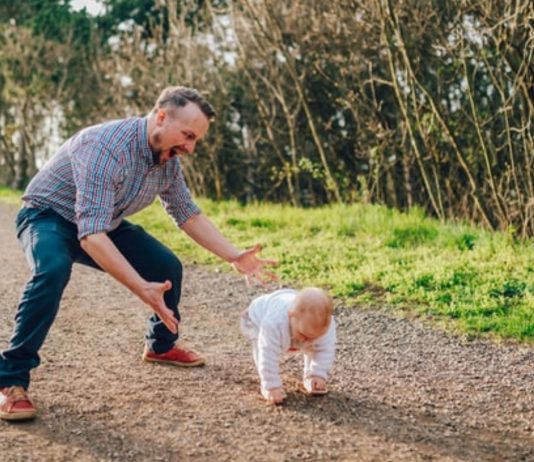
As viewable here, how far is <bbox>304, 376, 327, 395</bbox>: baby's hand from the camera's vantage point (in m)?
4.26

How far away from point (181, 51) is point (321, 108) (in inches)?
133

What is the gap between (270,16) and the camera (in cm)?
1291

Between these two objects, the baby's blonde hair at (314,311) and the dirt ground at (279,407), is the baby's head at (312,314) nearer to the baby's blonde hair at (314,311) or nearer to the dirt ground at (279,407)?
the baby's blonde hair at (314,311)

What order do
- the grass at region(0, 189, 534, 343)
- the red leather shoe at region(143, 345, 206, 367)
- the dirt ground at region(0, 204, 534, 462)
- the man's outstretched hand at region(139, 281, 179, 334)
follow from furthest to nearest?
1. the grass at region(0, 189, 534, 343)
2. the red leather shoe at region(143, 345, 206, 367)
3. the man's outstretched hand at region(139, 281, 179, 334)
4. the dirt ground at region(0, 204, 534, 462)

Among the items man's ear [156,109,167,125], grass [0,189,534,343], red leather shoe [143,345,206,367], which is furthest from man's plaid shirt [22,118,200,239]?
grass [0,189,534,343]

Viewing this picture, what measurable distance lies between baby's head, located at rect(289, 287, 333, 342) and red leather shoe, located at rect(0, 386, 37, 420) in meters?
1.35

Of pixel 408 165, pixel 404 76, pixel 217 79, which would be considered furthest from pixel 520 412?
pixel 217 79

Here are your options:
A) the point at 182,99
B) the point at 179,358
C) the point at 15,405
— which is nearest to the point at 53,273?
the point at 15,405

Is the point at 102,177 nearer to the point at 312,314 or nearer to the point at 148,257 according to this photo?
the point at 148,257

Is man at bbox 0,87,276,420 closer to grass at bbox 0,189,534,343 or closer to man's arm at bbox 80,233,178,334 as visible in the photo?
man's arm at bbox 80,233,178,334

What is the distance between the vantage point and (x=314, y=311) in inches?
158

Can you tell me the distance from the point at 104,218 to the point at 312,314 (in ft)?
3.64

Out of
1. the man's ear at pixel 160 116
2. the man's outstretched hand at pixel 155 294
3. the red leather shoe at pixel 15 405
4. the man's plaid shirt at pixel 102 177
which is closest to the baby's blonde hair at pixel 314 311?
the man's outstretched hand at pixel 155 294

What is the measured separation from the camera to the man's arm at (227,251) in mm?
4539
